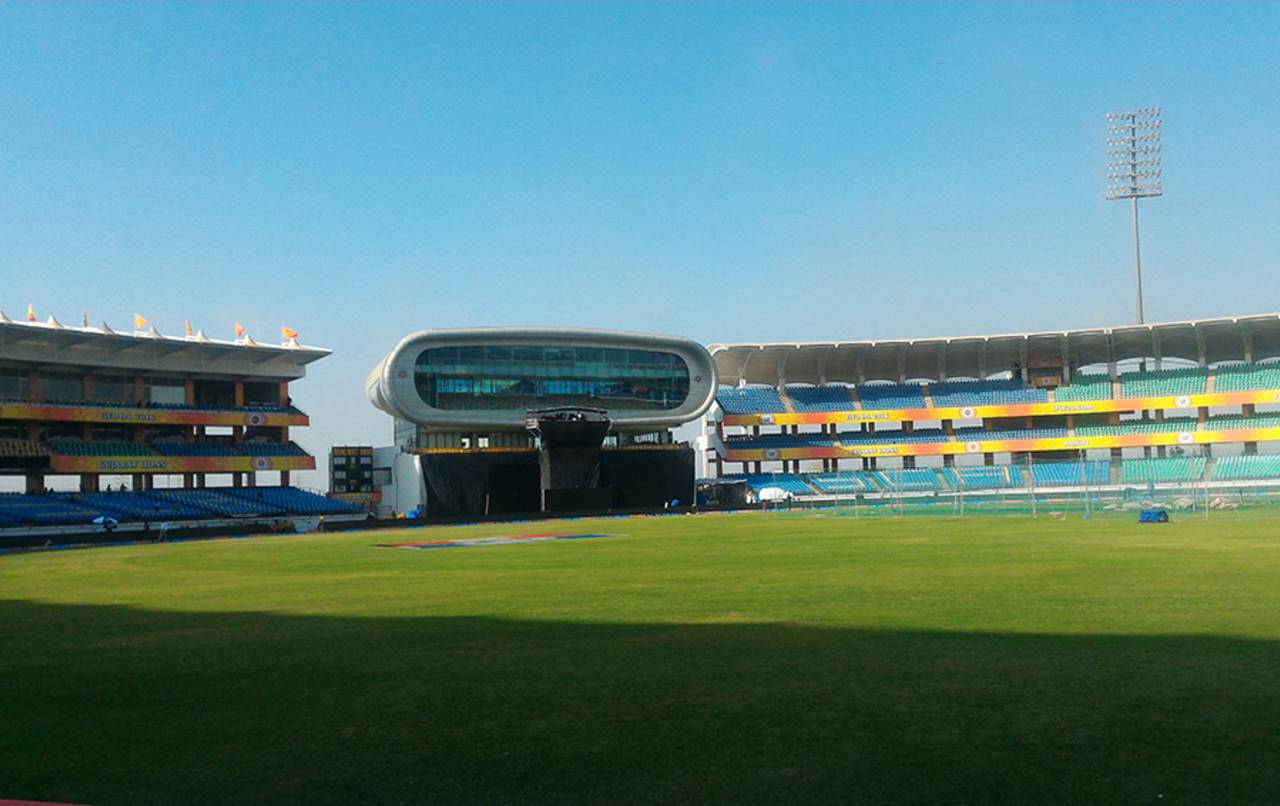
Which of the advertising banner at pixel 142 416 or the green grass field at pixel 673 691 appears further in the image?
the advertising banner at pixel 142 416

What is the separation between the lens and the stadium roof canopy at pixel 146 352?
2709 inches

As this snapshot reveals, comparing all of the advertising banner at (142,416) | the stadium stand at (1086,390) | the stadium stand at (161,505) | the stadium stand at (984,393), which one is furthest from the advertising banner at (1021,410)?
the advertising banner at (142,416)

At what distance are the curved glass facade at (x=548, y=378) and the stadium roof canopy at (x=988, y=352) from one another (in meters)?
10.8

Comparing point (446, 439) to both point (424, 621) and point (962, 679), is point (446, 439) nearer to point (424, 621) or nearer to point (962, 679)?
point (424, 621)

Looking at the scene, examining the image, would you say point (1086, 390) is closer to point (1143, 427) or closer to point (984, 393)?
point (1143, 427)

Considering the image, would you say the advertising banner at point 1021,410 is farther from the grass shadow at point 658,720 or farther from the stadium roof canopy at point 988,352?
the grass shadow at point 658,720

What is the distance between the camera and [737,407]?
93.4 m

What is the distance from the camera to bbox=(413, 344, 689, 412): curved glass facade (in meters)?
78.4

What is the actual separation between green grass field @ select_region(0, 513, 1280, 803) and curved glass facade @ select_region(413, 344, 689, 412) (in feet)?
190

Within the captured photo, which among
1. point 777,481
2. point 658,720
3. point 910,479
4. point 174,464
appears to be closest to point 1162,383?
point 910,479

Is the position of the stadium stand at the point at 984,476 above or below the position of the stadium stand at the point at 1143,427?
below

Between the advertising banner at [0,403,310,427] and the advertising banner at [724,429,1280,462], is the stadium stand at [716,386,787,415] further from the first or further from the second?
the advertising banner at [0,403,310,427]

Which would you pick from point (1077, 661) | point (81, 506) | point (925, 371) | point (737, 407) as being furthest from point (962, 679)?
point (925, 371)

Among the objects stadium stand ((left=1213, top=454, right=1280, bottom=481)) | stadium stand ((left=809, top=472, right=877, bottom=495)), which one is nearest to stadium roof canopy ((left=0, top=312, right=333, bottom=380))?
stadium stand ((left=809, top=472, right=877, bottom=495))
